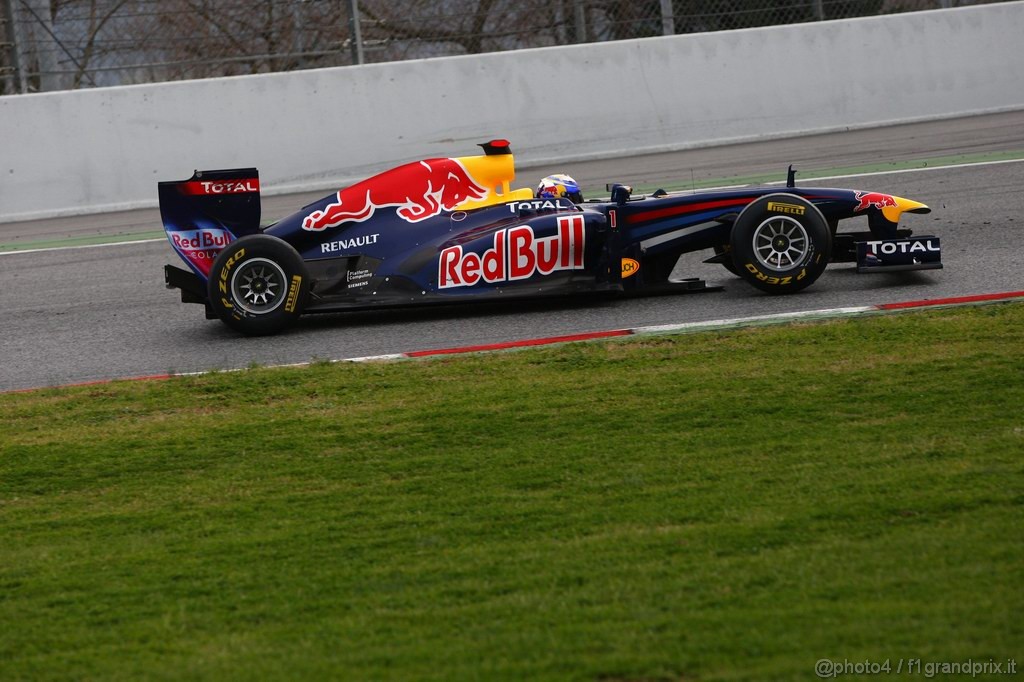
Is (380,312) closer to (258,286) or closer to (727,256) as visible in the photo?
(258,286)

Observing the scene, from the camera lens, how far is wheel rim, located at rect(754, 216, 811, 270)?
309 inches

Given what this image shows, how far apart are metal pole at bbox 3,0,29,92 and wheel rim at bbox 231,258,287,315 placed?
7.79 metres

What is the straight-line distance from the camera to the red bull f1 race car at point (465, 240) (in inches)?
310

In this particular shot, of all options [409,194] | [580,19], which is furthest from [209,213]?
[580,19]

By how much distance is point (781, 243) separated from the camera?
7934mm

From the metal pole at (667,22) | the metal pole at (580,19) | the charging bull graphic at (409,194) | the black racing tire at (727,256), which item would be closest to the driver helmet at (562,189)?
the charging bull graphic at (409,194)

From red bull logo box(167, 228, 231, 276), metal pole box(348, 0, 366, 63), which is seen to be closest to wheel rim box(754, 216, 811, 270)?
red bull logo box(167, 228, 231, 276)

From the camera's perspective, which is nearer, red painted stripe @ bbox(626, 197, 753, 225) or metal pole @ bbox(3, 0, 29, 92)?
red painted stripe @ bbox(626, 197, 753, 225)

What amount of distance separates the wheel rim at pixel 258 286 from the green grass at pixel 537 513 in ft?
3.71

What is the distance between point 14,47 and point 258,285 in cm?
822

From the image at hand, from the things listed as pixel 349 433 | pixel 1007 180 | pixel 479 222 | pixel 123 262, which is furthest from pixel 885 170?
pixel 349 433

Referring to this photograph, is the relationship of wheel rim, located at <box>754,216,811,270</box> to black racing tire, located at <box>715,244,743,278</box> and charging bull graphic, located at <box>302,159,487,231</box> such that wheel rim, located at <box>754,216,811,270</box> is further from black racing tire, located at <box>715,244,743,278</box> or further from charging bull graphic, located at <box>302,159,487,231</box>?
charging bull graphic, located at <box>302,159,487,231</box>

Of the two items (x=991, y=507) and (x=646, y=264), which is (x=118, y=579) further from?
(x=646, y=264)

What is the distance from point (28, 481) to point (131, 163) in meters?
9.15
